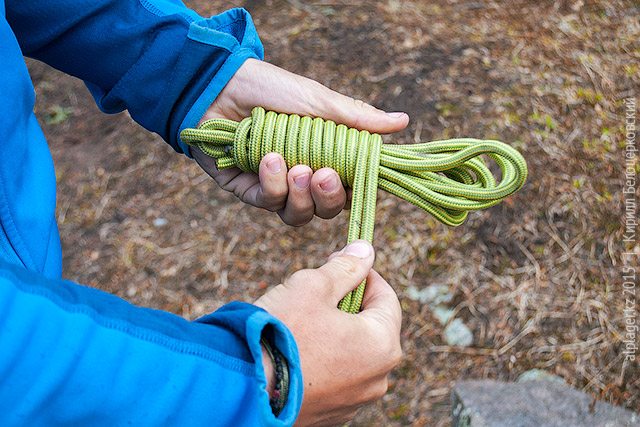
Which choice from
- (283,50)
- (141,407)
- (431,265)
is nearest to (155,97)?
(141,407)

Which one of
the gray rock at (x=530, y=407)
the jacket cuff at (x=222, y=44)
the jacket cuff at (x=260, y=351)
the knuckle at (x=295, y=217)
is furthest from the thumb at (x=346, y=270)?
the gray rock at (x=530, y=407)

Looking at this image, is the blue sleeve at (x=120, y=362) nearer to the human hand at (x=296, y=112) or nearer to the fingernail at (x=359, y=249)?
the fingernail at (x=359, y=249)

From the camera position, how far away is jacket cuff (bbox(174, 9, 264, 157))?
1253 millimetres

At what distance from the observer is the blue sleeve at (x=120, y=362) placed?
0.65 m

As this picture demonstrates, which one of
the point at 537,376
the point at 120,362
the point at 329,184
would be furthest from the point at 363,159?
the point at 537,376

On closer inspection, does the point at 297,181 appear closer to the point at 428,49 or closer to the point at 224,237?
the point at 224,237

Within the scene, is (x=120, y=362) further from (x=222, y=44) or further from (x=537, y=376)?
(x=537, y=376)

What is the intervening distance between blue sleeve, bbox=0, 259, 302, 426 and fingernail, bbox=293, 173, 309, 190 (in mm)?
451

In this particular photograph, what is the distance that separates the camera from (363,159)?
3.85 feet

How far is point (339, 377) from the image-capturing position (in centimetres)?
88

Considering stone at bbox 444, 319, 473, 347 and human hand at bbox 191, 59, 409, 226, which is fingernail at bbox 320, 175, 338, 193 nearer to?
human hand at bbox 191, 59, 409, 226

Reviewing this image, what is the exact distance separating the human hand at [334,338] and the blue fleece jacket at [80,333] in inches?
2.7

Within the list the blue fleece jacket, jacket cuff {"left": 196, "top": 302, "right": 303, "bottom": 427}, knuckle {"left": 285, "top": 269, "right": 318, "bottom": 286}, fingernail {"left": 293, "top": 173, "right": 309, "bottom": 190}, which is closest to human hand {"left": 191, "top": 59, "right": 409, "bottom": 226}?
fingernail {"left": 293, "top": 173, "right": 309, "bottom": 190}

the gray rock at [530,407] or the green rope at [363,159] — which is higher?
the green rope at [363,159]
